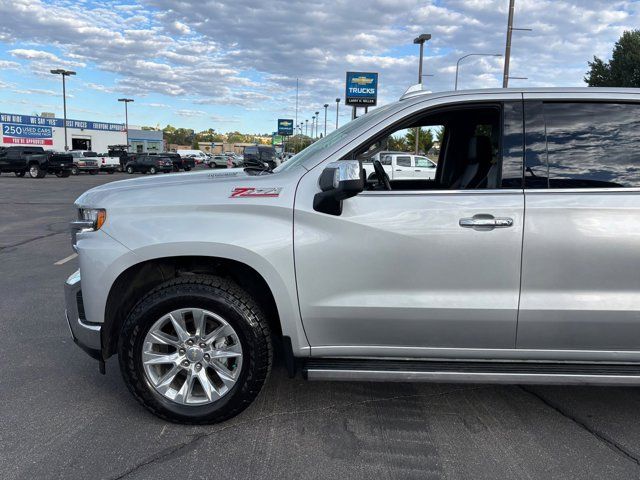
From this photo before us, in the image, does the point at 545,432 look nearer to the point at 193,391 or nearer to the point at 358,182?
the point at 358,182

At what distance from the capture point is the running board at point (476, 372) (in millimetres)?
2930

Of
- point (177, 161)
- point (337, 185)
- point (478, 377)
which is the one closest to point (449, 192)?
point (337, 185)

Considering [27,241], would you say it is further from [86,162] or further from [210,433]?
[86,162]

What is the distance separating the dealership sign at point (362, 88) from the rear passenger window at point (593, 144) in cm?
3594

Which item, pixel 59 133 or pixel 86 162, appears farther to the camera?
pixel 59 133

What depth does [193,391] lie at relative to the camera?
10.6ft

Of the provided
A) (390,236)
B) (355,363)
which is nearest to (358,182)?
(390,236)

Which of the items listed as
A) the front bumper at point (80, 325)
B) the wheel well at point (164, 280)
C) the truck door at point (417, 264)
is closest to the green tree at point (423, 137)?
the truck door at point (417, 264)

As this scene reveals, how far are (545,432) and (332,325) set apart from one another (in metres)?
1.48

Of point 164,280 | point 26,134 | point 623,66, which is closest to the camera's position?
point 164,280

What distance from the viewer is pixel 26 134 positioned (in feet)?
216

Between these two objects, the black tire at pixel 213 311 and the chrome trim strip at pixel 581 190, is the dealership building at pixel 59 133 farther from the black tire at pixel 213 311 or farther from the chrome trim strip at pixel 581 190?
the chrome trim strip at pixel 581 190

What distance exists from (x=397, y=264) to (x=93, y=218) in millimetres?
1828

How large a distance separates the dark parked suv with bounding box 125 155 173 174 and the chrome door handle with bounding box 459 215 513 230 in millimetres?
39452
